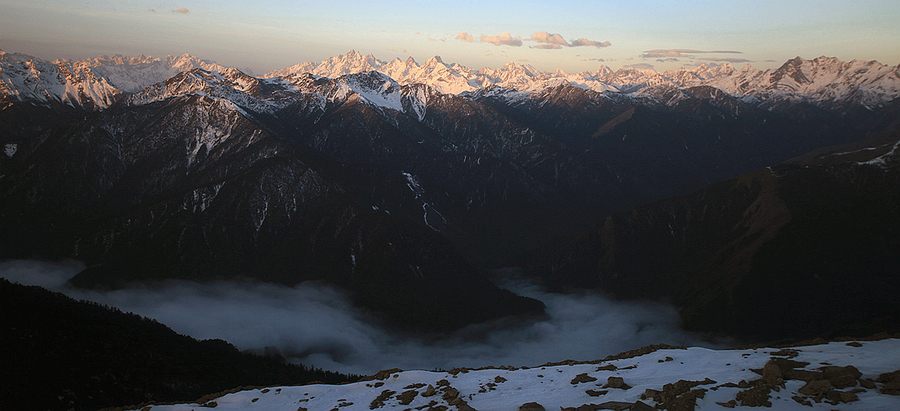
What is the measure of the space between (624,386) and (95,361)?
112424 millimetres

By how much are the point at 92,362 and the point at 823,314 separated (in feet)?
784

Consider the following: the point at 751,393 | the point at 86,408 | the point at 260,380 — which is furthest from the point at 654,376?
the point at 260,380

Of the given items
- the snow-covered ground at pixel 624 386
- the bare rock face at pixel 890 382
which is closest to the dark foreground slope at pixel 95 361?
the snow-covered ground at pixel 624 386

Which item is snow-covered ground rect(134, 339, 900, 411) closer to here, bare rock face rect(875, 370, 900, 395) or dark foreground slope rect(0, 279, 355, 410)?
bare rock face rect(875, 370, 900, 395)

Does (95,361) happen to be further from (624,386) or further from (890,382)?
(890,382)

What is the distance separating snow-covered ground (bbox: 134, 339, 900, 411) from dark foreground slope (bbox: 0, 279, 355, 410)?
4859 centimetres

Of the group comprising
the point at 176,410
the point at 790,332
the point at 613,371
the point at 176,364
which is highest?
the point at 613,371

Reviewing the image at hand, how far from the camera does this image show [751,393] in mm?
39344

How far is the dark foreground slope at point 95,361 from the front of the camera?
9681cm

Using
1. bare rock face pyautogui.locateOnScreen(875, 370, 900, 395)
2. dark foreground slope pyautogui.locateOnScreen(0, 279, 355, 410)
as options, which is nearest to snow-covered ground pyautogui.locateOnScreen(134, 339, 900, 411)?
bare rock face pyautogui.locateOnScreen(875, 370, 900, 395)

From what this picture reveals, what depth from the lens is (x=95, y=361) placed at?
110 meters

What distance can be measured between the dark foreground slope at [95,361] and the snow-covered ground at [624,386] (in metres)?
48.6

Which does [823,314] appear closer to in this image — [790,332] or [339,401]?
[790,332]

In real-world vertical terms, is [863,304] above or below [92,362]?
below
